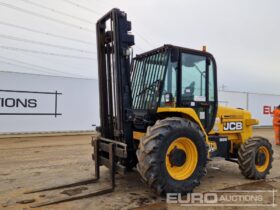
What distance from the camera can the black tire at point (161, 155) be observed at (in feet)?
15.6

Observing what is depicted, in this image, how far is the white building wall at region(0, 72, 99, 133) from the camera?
14.5 metres

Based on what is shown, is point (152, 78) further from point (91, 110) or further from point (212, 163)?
point (91, 110)

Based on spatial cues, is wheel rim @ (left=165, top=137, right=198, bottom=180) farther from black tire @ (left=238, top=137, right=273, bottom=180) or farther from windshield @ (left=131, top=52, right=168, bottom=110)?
black tire @ (left=238, top=137, right=273, bottom=180)

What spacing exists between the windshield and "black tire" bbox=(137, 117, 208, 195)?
0.73 meters

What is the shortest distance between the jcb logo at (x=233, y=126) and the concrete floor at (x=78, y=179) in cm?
99

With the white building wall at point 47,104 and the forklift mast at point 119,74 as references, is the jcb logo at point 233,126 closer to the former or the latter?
the forklift mast at point 119,74

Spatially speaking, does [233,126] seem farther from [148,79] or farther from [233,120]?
[148,79]

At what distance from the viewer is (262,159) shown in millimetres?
6605

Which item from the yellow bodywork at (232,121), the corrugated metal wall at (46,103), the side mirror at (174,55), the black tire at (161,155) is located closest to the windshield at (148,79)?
the side mirror at (174,55)

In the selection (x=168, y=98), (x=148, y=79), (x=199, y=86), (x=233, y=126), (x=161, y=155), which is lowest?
(x=161, y=155)

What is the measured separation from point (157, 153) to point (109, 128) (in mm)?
1500

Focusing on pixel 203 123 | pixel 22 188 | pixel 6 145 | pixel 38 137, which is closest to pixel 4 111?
pixel 38 137

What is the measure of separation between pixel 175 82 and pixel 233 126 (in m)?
2.01

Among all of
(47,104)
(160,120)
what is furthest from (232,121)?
(47,104)
